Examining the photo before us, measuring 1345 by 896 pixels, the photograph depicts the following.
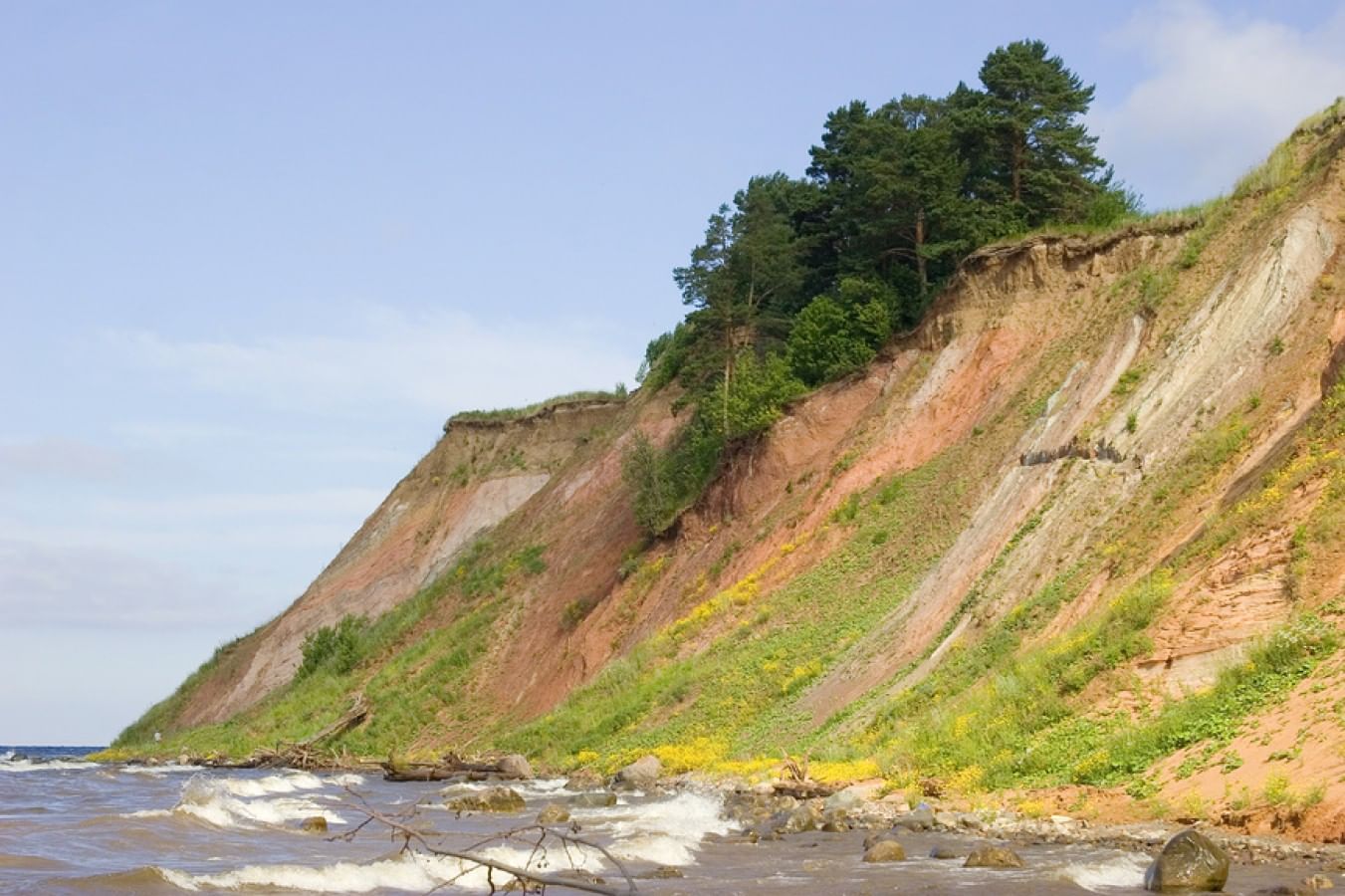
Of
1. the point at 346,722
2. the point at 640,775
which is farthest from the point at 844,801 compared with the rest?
the point at 346,722

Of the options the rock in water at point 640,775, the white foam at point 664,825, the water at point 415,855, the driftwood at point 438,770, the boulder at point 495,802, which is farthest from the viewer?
the driftwood at point 438,770

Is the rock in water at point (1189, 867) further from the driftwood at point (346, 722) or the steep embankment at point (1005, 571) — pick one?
the driftwood at point (346, 722)

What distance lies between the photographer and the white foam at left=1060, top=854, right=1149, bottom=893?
46.8 ft

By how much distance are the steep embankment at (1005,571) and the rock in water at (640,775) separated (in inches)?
26.7

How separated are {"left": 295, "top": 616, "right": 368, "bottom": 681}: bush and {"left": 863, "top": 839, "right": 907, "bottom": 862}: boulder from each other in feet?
136

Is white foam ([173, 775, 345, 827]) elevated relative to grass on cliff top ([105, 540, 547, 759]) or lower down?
lower down

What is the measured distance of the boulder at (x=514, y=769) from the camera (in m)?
34.8

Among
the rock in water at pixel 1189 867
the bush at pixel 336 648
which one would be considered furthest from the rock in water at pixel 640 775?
the bush at pixel 336 648

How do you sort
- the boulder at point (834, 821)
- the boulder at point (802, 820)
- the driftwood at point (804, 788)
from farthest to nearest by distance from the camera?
1. the driftwood at point (804, 788)
2. the boulder at point (802, 820)
3. the boulder at point (834, 821)

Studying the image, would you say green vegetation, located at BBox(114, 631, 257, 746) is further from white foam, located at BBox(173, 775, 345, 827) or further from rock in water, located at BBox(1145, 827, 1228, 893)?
rock in water, located at BBox(1145, 827, 1228, 893)

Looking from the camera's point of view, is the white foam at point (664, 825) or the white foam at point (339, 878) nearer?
the white foam at point (339, 878)

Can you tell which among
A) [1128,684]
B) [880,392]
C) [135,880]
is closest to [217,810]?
[135,880]

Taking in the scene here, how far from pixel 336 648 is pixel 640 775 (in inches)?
1196

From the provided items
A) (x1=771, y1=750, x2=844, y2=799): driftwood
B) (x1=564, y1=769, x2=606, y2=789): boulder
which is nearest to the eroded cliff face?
(x1=564, y1=769, x2=606, y2=789): boulder
